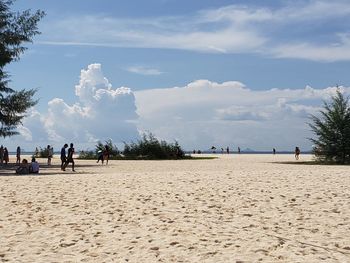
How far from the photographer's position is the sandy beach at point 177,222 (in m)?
10.4

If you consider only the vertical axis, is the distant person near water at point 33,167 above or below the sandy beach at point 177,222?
above

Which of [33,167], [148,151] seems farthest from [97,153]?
[33,167]

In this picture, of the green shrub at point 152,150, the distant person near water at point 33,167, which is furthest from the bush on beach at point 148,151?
the distant person near water at point 33,167

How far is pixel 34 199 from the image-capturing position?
54.1ft

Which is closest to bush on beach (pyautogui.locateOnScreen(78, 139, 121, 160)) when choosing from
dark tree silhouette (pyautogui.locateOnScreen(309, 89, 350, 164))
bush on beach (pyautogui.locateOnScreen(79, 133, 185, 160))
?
bush on beach (pyautogui.locateOnScreen(79, 133, 185, 160))

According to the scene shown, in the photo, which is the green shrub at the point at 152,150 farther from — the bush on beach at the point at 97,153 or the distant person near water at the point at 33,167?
the distant person near water at the point at 33,167

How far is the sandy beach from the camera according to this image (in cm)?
1044

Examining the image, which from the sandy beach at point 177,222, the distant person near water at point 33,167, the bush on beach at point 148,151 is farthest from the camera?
the bush on beach at point 148,151

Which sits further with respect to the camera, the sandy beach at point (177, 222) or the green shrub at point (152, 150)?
the green shrub at point (152, 150)

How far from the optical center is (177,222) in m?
13.1

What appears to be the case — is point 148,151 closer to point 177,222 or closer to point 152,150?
point 152,150

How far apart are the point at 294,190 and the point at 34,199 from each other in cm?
935

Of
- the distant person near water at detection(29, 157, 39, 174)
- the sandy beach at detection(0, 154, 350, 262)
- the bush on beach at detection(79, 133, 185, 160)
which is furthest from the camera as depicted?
the bush on beach at detection(79, 133, 185, 160)

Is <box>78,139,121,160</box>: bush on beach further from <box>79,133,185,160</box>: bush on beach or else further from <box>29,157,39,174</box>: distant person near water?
<box>29,157,39,174</box>: distant person near water
